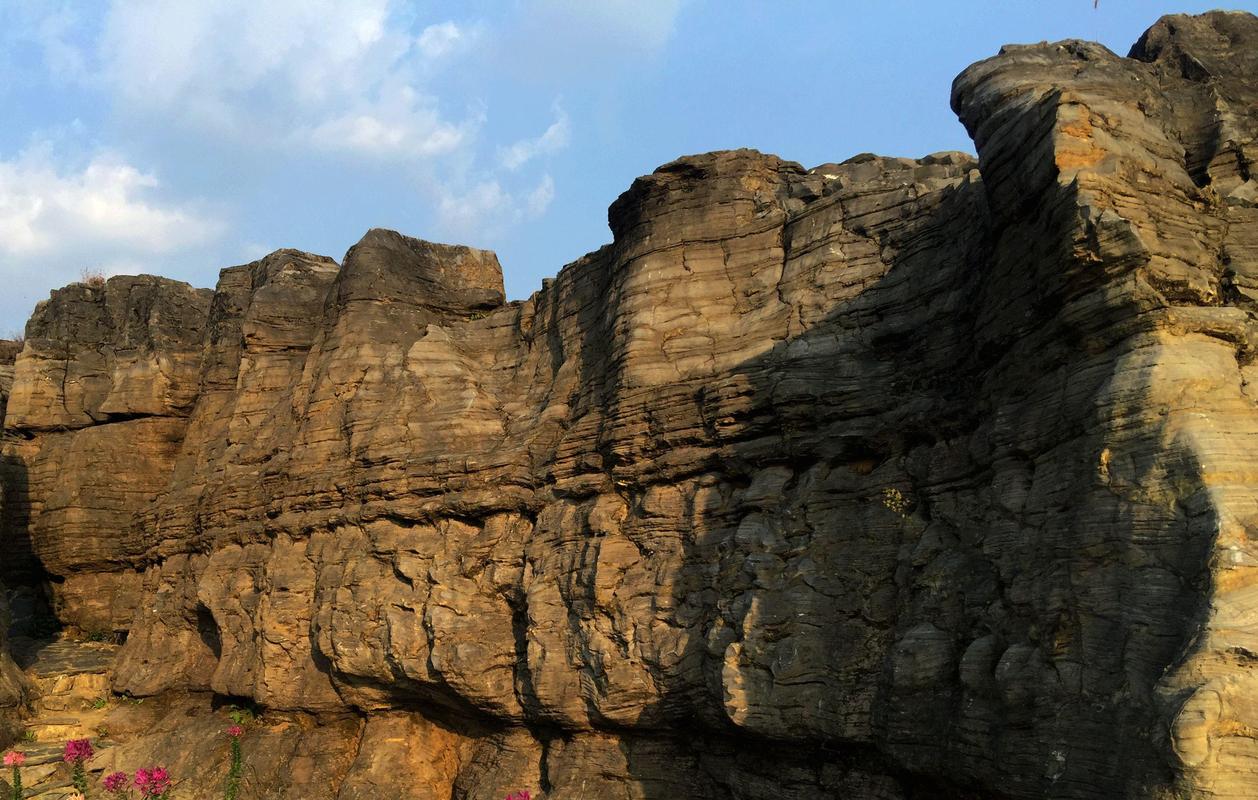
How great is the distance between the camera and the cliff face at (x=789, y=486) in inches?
273

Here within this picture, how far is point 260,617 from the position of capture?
16.5m

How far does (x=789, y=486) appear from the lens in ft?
36.5

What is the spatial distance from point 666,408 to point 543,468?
2.68 m

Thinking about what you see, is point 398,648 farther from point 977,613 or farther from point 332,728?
point 977,613

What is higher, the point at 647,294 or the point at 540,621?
the point at 647,294

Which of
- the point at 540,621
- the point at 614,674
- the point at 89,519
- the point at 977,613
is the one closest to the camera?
the point at 977,613

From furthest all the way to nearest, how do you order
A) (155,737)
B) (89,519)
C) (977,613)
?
(89,519), (155,737), (977,613)

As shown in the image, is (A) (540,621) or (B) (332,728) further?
(B) (332,728)

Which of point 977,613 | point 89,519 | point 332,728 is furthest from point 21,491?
point 977,613

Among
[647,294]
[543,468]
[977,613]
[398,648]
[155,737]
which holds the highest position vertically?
[647,294]

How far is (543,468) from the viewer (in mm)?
14375

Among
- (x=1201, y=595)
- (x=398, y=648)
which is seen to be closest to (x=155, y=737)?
(x=398, y=648)

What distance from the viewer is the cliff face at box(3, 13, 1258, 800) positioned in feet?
22.7

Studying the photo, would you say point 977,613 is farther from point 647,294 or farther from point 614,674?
point 647,294
